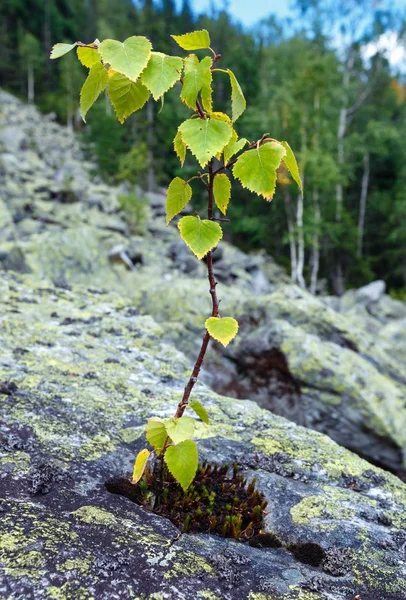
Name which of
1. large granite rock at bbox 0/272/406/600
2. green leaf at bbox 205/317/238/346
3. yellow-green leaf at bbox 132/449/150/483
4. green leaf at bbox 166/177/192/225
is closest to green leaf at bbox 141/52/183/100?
green leaf at bbox 166/177/192/225

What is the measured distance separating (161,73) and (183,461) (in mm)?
1972

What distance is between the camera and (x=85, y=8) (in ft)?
257

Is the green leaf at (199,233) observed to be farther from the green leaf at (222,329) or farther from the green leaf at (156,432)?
the green leaf at (156,432)

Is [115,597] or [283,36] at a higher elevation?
[283,36]

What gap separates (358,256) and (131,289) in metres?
28.9

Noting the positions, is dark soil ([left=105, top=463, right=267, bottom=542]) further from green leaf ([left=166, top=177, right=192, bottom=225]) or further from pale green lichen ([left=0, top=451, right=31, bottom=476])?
green leaf ([left=166, top=177, right=192, bottom=225])

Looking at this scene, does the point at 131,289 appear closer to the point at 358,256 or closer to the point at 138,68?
the point at 138,68

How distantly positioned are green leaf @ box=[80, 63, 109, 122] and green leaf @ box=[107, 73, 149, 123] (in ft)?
0.13

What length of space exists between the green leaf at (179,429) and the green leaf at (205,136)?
1.40 metres

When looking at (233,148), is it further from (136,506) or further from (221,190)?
(136,506)

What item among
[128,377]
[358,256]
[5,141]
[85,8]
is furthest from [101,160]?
[85,8]

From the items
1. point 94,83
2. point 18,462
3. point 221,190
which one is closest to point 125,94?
point 94,83

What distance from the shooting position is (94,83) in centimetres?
208

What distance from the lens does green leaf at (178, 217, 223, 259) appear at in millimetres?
2139
